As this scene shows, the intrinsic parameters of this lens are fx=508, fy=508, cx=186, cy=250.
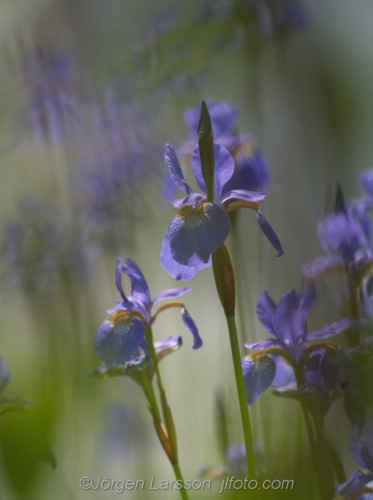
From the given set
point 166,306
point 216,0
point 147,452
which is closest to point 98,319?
point 147,452

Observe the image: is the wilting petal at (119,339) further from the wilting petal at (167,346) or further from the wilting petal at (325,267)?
the wilting petal at (325,267)

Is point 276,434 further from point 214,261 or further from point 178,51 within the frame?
point 178,51

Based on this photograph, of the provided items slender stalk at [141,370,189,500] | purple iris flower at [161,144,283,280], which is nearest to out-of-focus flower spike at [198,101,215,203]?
purple iris flower at [161,144,283,280]

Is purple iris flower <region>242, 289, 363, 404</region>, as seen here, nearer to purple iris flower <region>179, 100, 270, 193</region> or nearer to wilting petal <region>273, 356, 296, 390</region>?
wilting petal <region>273, 356, 296, 390</region>

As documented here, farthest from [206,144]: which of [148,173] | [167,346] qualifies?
[148,173]

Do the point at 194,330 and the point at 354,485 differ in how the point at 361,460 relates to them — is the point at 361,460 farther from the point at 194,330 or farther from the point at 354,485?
the point at 194,330
